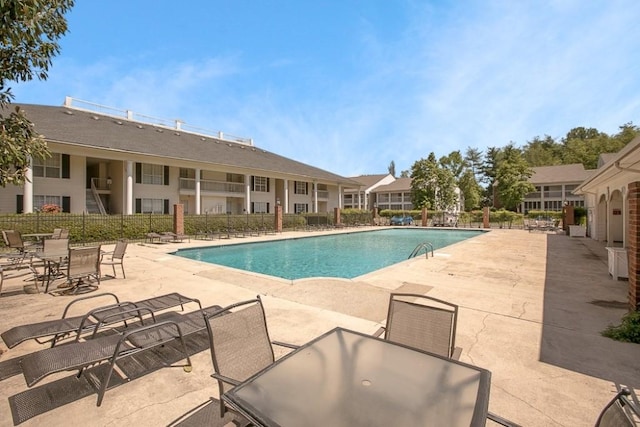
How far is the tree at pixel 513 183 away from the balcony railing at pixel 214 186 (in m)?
39.2

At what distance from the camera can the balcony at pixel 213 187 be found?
25875 mm

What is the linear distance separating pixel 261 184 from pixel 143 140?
1227cm

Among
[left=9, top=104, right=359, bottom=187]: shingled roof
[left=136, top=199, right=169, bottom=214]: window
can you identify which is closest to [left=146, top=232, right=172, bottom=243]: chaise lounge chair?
[left=136, top=199, right=169, bottom=214]: window

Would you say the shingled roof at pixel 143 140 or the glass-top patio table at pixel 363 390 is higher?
the shingled roof at pixel 143 140

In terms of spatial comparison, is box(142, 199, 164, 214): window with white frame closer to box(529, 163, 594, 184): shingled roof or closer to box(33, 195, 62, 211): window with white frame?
box(33, 195, 62, 211): window with white frame

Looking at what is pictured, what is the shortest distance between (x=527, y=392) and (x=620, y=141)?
70.2 meters

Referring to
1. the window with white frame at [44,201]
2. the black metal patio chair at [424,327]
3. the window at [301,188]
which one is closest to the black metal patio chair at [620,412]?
the black metal patio chair at [424,327]

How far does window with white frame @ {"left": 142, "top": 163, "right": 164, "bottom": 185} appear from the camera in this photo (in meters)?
23.5

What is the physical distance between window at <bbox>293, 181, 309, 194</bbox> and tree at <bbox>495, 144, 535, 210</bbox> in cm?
3081

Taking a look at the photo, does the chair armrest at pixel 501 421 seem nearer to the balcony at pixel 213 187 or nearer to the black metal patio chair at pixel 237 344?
the black metal patio chair at pixel 237 344

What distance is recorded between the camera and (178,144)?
86.0 ft

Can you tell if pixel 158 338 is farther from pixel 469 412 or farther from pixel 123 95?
pixel 123 95

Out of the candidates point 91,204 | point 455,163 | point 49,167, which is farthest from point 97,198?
point 455,163

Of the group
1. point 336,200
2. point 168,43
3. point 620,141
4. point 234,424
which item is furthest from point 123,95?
point 620,141
